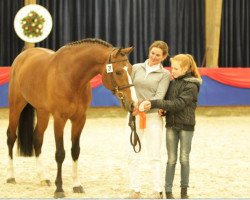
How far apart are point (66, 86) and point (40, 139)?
1.03 m

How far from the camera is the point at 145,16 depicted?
13500 millimetres

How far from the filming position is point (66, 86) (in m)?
4.66

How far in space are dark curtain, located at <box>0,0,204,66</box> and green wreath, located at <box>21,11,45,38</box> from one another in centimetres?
98

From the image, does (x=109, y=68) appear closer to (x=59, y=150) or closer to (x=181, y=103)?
(x=181, y=103)

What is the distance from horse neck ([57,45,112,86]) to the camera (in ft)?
15.0

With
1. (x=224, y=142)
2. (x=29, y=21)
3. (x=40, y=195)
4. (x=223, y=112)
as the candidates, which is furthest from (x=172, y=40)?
(x=40, y=195)

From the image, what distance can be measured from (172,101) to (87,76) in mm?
872

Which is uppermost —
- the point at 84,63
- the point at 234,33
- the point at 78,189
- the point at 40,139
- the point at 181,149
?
the point at 84,63

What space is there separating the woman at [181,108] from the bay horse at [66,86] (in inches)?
13.5

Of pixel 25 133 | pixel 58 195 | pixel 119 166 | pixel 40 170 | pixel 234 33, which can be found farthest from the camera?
pixel 234 33

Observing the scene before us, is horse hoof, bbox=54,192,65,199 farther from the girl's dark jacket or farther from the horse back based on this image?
the girl's dark jacket

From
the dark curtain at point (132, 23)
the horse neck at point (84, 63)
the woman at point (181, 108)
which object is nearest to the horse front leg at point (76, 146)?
the horse neck at point (84, 63)

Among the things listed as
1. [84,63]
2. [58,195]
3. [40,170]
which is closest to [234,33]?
[40,170]

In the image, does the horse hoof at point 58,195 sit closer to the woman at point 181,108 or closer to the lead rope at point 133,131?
the lead rope at point 133,131
